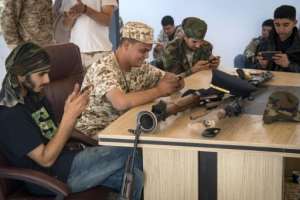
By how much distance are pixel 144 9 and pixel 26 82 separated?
13.5 ft

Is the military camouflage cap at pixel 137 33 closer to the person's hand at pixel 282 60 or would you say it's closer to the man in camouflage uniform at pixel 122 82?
the man in camouflage uniform at pixel 122 82

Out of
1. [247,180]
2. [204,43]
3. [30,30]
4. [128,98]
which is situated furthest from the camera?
[204,43]

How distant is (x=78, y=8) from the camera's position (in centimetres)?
311

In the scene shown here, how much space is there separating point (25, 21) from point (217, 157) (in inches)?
67.3

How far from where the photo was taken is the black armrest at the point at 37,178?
1.73m

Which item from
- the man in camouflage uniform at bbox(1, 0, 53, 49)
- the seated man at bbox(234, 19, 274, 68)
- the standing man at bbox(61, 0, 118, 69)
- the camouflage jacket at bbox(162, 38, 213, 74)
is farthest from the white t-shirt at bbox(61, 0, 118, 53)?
the seated man at bbox(234, 19, 274, 68)

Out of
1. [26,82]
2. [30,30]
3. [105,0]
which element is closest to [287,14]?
[105,0]

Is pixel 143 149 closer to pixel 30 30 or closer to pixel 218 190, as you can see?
pixel 218 190

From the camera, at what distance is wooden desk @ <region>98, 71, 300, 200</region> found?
1705 mm

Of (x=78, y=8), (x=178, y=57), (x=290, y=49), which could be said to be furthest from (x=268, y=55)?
(x=78, y=8)

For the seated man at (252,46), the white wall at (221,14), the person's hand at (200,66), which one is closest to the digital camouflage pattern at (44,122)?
the person's hand at (200,66)

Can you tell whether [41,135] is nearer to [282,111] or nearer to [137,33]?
[137,33]

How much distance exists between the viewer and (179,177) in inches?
77.0

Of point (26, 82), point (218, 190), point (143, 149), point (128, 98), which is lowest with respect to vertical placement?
point (218, 190)
